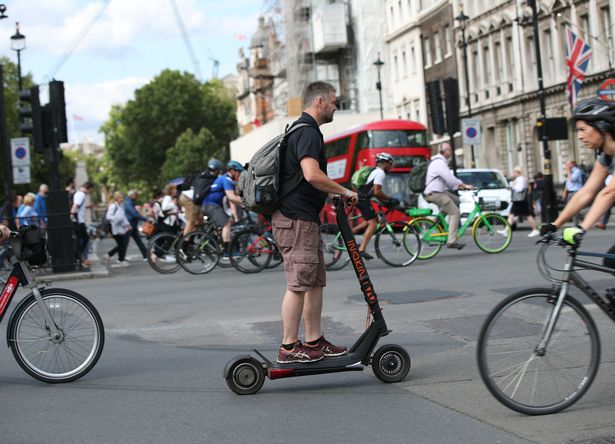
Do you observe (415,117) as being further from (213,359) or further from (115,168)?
(213,359)

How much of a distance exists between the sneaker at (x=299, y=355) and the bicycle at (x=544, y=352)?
57.3 inches

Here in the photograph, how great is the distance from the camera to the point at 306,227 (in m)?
6.99

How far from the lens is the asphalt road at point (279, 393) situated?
566 centimetres

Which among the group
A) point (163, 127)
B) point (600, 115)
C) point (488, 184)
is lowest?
point (600, 115)

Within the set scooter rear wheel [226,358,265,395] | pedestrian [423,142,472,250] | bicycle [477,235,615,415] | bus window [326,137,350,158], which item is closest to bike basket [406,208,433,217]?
pedestrian [423,142,472,250]

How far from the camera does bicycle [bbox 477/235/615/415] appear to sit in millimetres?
5695

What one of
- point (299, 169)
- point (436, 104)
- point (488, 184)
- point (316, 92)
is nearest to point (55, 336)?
point (299, 169)

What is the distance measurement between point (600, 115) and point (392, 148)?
1284 inches

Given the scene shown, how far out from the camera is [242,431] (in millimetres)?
5797

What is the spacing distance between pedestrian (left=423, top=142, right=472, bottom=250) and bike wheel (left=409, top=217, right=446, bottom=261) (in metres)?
0.17

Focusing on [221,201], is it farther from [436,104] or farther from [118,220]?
[436,104]

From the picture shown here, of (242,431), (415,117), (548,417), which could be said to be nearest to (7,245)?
(242,431)

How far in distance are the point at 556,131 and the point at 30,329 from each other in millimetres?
23215

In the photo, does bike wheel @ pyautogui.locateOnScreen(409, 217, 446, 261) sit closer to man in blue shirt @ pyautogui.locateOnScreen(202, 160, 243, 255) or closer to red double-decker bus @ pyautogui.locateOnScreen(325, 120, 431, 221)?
man in blue shirt @ pyautogui.locateOnScreen(202, 160, 243, 255)
